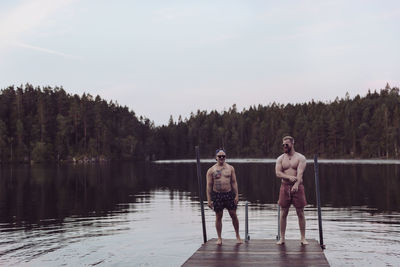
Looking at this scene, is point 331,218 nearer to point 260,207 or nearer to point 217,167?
point 260,207

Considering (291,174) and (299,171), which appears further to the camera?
(291,174)

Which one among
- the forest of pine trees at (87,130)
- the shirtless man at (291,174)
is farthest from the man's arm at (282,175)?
the forest of pine trees at (87,130)

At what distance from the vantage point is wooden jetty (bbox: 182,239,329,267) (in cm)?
1209

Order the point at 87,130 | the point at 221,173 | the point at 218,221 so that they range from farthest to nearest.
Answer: the point at 87,130 < the point at 218,221 < the point at 221,173

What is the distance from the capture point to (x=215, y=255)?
13062 millimetres

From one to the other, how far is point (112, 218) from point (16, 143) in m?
152

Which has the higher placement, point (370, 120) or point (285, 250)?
point (370, 120)

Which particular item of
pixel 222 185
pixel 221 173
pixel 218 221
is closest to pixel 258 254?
pixel 218 221

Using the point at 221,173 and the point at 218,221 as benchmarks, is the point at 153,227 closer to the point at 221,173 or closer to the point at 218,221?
the point at 218,221

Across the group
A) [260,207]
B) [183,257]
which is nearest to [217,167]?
[183,257]

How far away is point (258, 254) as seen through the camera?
1316cm

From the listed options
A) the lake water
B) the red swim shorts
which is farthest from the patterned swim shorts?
the lake water

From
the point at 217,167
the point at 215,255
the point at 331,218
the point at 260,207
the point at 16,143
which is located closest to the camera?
the point at 215,255

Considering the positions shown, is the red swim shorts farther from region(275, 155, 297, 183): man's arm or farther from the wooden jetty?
the wooden jetty
